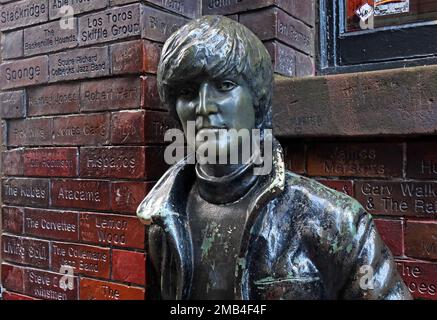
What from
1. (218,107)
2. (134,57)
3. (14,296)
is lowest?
(14,296)

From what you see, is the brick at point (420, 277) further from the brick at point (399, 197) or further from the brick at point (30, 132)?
the brick at point (30, 132)

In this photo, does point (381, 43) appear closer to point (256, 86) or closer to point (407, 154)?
point (407, 154)

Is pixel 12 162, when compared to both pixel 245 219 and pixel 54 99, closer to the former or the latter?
pixel 54 99

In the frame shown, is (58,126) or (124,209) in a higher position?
(58,126)

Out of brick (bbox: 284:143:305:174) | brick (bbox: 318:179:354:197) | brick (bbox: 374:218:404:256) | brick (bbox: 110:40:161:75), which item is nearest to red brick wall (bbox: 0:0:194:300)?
brick (bbox: 110:40:161:75)

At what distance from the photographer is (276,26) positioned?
1441mm

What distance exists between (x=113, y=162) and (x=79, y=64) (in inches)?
13.5

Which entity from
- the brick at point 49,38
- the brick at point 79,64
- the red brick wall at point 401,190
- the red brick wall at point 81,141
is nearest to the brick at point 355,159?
the red brick wall at point 401,190

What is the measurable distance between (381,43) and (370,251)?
32.8 inches

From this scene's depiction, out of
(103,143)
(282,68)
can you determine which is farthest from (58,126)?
(282,68)

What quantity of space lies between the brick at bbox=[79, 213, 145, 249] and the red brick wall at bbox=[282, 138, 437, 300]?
618 millimetres

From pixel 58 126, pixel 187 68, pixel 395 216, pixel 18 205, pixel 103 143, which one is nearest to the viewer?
pixel 187 68

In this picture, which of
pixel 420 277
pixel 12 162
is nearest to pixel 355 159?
pixel 420 277

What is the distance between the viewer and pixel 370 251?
879mm
